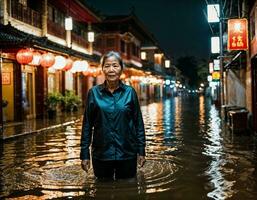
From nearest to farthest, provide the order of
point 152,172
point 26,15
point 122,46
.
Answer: point 152,172 → point 26,15 → point 122,46

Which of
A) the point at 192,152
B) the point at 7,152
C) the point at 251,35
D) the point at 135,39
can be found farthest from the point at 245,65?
the point at 135,39

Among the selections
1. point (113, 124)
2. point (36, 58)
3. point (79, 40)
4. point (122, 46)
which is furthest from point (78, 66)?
point (122, 46)

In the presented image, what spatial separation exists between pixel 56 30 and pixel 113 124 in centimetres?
2588

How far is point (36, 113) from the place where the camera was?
27484mm

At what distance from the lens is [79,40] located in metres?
37.9

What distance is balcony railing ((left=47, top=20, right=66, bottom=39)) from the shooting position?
29359mm

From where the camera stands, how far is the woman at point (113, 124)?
20.1 ft

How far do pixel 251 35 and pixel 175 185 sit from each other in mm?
12985

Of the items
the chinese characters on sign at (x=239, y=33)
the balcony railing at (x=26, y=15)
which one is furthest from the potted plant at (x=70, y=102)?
the chinese characters on sign at (x=239, y=33)

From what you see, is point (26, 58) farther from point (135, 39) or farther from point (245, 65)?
point (135, 39)

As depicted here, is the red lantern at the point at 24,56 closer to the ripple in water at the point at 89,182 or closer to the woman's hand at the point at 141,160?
the ripple in water at the point at 89,182

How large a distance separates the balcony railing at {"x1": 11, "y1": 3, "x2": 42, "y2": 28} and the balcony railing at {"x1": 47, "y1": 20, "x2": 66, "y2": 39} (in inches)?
52.2

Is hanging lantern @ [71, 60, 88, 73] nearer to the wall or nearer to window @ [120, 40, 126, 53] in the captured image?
the wall

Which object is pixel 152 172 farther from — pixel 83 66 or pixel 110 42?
pixel 110 42
